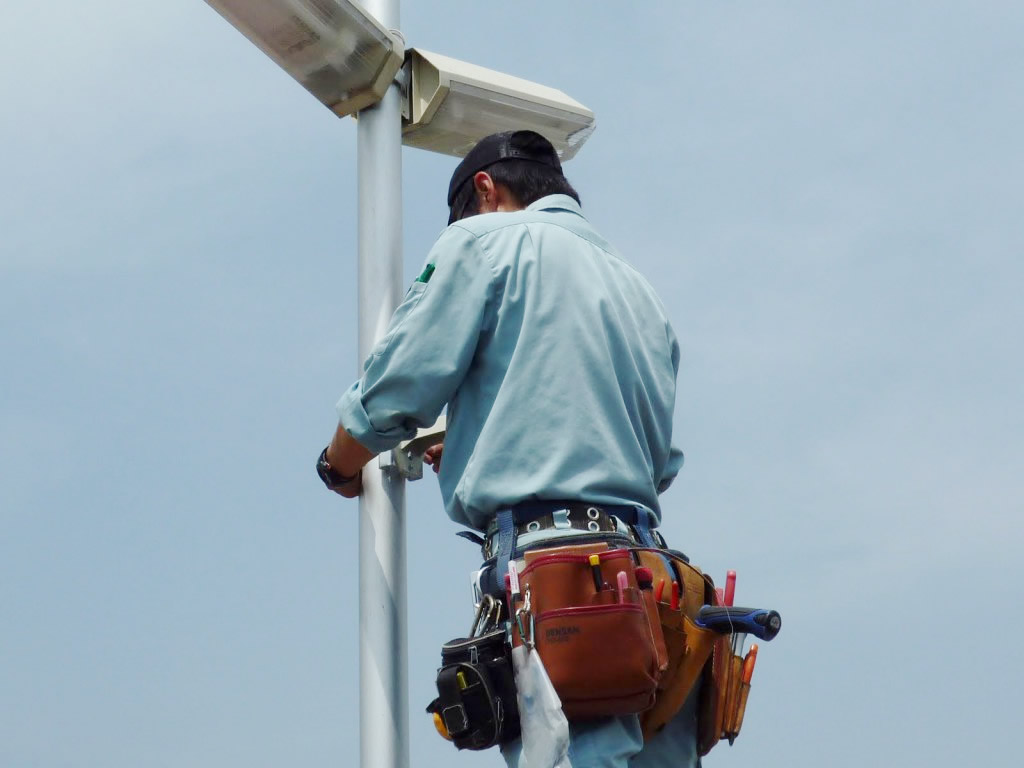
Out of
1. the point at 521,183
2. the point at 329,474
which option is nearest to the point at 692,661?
the point at 329,474

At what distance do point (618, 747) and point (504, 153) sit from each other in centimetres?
157

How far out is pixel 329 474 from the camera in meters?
3.70

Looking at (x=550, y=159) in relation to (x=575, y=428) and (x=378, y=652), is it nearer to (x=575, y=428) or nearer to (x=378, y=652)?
(x=575, y=428)

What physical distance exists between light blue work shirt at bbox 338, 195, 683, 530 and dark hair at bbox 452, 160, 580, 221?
28cm

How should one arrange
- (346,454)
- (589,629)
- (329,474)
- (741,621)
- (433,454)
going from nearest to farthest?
(589,629) → (741,621) → (346,454) → (329,474) → (433,454)

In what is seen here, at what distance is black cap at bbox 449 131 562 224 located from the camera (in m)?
3.82

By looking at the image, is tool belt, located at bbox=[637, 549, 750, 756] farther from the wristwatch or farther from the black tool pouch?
the wristwatch

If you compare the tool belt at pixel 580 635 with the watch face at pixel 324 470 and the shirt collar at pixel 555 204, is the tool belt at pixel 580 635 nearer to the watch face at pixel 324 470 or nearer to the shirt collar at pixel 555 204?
the watch face at pixel 324 470

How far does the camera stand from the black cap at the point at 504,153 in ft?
12.5

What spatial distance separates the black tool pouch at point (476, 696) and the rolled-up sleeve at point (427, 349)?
551 mm

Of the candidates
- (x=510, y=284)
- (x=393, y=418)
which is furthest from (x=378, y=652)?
(x=510, y=284)

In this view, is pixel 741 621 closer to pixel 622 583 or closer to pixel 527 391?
pixel 622 583

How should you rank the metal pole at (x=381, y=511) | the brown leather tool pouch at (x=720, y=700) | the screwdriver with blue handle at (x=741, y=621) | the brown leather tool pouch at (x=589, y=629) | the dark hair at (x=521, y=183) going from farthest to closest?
the dark hair at (x=521, y=183) → the metal pole at (x=381, y=511) → the brown leather tool pouch at (x=720, y=700) → the screwdriver with blue handle at (x=741, y=621) → the brown leather tool pouch at (x=589, y=629)

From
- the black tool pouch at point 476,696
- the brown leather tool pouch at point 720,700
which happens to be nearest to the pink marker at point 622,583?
the black tool pouch at point 476,696
